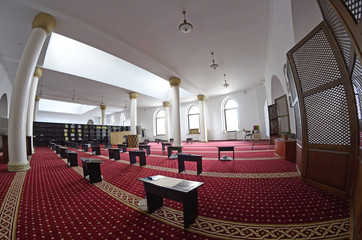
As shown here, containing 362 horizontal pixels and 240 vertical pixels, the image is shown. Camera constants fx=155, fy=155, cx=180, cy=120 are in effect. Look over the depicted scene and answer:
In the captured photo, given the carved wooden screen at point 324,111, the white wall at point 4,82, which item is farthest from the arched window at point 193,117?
the carved wooden screen at point 324,111

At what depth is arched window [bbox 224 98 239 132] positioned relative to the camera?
13492 mm

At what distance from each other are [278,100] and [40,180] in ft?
27.3

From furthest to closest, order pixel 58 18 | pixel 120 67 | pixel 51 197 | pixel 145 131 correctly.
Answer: pixel 145 131, pixel 120 67, pixel 58 18, pixel 51 197

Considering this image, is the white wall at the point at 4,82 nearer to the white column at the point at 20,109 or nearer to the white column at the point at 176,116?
the white column at the point at 20,109

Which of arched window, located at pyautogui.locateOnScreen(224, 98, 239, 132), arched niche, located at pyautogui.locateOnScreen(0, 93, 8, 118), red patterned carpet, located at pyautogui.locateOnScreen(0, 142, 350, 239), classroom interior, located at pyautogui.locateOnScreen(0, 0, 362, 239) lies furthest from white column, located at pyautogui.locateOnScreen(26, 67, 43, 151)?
arched window, located at pyautogui.locateOnScreen(224, 98, 239, 132)

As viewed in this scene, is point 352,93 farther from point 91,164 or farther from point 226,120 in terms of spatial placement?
point 226,120

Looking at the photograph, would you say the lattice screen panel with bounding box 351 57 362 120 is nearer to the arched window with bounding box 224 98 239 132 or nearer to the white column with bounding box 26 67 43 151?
the white column with bounding box 26 67 43 151

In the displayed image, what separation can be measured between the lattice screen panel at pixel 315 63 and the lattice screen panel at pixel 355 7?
3.79ft

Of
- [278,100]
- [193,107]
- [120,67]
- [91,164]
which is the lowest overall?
[91,164]

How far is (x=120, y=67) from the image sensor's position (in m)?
10.0

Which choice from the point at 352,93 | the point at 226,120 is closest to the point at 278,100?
the point at 352,93

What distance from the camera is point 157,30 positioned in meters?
5.05

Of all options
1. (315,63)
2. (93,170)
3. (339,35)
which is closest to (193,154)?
(93,170)

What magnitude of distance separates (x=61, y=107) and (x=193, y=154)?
21505 mm
